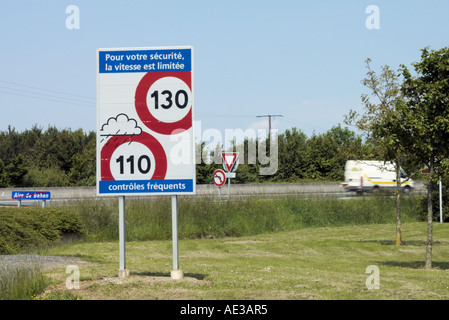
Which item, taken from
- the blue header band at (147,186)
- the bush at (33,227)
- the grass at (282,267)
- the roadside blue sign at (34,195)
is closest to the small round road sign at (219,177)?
the grass at (282,267)

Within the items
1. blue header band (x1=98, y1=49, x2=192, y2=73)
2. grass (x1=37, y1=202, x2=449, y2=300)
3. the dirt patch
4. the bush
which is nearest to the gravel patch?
the dirt patch

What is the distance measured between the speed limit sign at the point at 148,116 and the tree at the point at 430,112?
6.82m

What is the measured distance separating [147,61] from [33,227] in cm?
1048

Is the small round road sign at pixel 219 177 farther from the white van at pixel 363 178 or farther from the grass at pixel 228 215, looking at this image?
the white van at pixel 363 178

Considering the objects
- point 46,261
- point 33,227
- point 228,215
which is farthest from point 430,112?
point 228,215

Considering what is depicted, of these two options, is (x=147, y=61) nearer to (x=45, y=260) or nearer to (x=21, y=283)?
(x=21, y=283)

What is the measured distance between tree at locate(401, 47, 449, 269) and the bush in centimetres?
1051

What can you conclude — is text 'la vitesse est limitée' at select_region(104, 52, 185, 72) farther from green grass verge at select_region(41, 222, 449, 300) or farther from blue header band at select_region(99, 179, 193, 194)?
green grass verge at select_region(41, 222, 449, 300)

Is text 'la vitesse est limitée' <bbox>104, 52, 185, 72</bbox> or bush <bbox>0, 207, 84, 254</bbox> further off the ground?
text 'la vitesse est limitée' <bbox>104, 52, 185, 72</bbox>

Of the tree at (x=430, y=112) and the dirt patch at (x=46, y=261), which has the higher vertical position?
the tree at (x=430, y=112)

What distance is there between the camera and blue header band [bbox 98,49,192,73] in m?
9.95

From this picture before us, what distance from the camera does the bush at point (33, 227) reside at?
55.9 feet

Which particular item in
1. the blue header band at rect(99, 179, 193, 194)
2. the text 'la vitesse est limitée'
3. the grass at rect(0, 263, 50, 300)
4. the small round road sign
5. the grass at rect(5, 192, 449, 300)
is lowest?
the grass at rect(5, 192, 449, 300)
